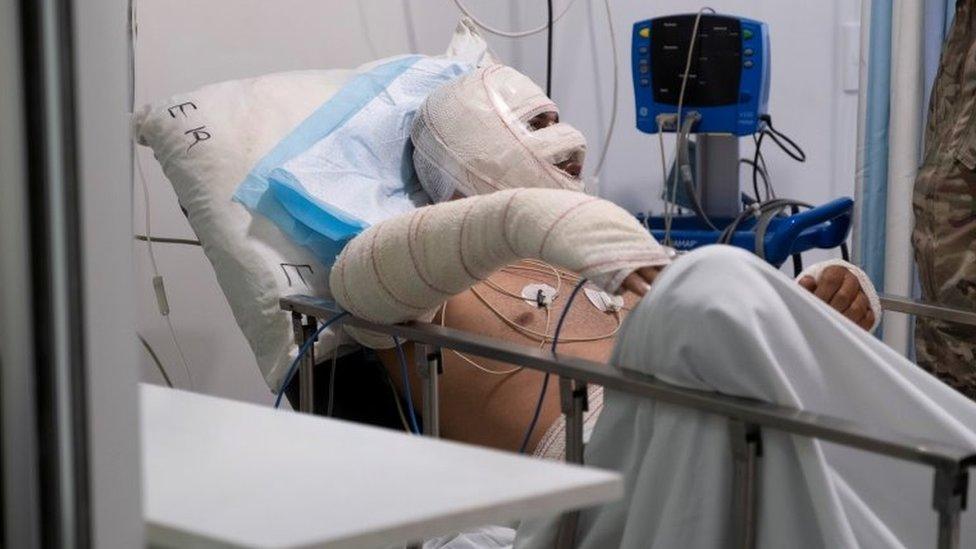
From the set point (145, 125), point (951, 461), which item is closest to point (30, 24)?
point (951, 461)

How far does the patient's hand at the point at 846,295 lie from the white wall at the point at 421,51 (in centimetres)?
142

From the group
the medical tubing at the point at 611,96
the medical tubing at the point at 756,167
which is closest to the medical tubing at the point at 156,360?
the medical tubing at the point at 611,96

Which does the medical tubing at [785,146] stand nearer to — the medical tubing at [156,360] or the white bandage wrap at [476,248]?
the medical tubing at [156,360]

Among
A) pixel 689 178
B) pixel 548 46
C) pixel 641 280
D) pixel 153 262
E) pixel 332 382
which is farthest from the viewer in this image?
pixel 548 46

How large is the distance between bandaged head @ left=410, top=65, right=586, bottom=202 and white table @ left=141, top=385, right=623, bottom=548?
1.18 meters

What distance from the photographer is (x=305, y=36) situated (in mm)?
3086

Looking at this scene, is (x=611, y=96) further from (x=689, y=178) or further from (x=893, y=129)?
(x=893, y=129)

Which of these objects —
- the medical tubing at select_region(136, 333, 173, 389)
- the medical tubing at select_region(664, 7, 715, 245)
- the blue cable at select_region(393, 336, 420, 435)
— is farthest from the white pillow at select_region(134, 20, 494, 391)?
the medical tubing at select_region(664, 7, 715, 245)

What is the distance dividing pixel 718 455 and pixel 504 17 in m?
2.47

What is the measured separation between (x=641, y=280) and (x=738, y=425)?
25 centimetres

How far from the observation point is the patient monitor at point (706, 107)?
2.83 meters

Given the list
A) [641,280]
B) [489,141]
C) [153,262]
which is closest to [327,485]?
[641,280]

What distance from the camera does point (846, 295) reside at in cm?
191

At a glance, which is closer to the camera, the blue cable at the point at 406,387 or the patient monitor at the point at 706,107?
the blue cable at the point at 406,387
